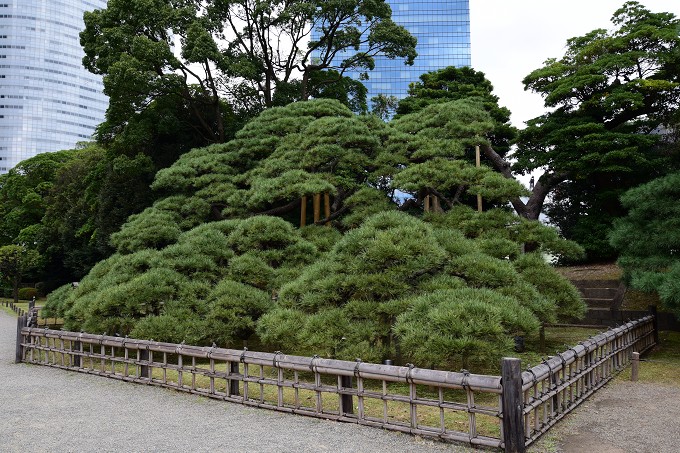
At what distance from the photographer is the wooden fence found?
160 inches

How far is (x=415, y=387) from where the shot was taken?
4480 millimetres

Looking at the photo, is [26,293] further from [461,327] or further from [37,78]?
[37,78]

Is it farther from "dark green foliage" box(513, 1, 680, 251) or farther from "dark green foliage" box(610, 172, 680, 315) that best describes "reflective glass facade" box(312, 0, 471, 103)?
"dark green foliage" box(610, 172, 680, 315)

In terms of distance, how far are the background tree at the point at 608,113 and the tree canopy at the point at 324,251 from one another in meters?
4.67

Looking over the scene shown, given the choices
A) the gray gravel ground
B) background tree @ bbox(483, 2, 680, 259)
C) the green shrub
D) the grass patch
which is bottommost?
the green shrub

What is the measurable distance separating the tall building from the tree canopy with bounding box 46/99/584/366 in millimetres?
68864

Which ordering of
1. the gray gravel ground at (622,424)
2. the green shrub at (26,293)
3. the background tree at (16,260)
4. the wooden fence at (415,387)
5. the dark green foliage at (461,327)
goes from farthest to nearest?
the green shrub at (26,293) → the background tree at (16,260) → the dark green foliage at (461,327) → the gray gravel ground at (622,424) → the wooden fence at (415,387)

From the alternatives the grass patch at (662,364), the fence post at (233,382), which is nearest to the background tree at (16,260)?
the fence post at (233,382)

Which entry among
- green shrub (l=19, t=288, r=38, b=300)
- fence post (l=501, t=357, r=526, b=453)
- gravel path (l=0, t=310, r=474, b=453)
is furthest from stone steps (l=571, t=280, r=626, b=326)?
green shrub (l=19, t=288, r=38, b=300)

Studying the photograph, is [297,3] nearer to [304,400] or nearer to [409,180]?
[409,180]

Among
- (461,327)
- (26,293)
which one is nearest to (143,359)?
(461,327)

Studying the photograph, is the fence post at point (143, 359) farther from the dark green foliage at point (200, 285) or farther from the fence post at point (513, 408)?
the fence post at point (513, 408)

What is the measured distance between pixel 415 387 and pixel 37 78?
8608 centimetres

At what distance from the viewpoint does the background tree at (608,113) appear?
43.8 feet
